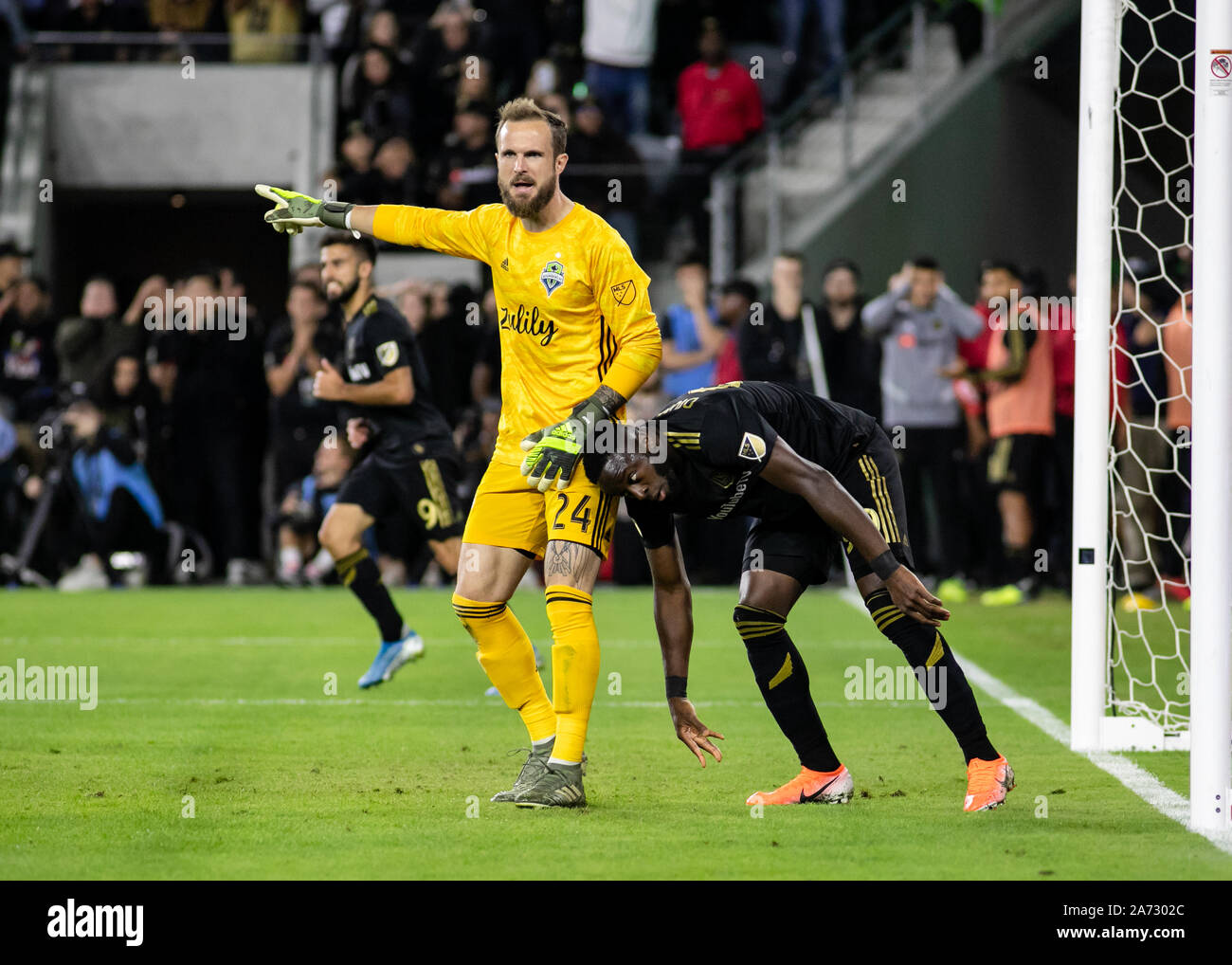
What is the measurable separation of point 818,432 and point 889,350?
302 inches

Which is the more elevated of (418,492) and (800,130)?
(800,130)

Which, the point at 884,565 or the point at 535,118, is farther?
the point at 535,118

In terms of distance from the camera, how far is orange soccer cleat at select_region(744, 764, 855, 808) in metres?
5.79

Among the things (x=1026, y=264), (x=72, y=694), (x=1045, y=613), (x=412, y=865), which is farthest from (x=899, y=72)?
(x=412, y=865)

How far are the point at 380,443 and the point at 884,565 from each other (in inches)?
179

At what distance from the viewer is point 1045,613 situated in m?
12.2

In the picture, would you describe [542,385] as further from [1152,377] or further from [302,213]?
[1152,377]

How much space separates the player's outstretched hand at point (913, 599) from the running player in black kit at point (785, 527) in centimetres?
2

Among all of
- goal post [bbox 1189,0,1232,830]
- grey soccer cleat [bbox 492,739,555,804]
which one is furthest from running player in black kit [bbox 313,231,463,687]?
goal post [bbox 1189,0,1232,830]

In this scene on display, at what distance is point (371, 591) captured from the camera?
8.97m

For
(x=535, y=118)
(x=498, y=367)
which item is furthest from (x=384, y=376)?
(x=498, y=367)

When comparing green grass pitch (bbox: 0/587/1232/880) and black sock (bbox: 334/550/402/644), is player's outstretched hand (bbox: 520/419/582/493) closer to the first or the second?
green grass pitch (bbox: 0/587/1232/880)

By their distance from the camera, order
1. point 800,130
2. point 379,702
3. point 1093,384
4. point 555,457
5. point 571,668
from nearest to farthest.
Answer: point 555,457 → point 571,668 → point 1093,384 → point 379,702 → point 800,130
